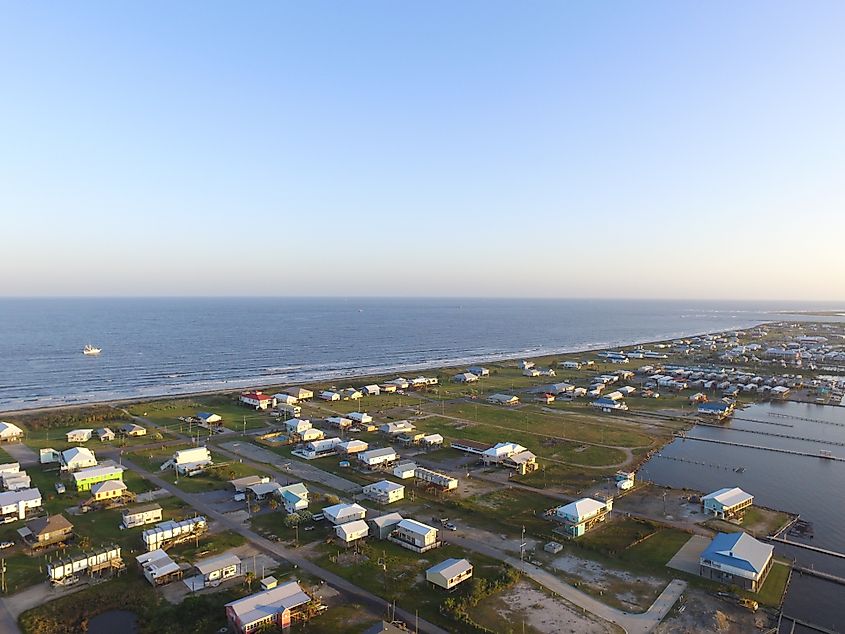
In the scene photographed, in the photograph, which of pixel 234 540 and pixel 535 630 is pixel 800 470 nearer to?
pixel 535 630

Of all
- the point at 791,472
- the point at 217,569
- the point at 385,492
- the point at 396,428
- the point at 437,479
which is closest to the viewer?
the point at 217,569

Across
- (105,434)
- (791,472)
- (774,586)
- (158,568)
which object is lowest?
(791,472)

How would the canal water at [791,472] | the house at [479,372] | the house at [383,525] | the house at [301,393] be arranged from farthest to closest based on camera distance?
the house at [479,372]
the house at [301,393]
the house at [383,525]
the canal water at [791,472]

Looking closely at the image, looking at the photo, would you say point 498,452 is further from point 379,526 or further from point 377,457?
point 379,526

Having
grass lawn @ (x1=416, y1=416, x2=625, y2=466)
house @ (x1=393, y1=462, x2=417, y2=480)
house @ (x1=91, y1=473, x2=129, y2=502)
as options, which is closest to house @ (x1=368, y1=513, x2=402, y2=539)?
house @ (x1=393, y1=462, x2=417, y2=480)

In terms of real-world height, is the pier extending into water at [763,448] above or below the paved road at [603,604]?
→ below

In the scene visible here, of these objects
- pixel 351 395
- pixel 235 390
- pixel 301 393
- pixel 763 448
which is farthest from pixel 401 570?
pixel 235 390

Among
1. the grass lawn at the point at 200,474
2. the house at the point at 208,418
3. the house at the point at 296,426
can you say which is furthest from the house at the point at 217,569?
the house at the point at 208,418

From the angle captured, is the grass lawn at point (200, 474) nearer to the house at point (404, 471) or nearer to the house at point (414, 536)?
the house at point (404, 471)
